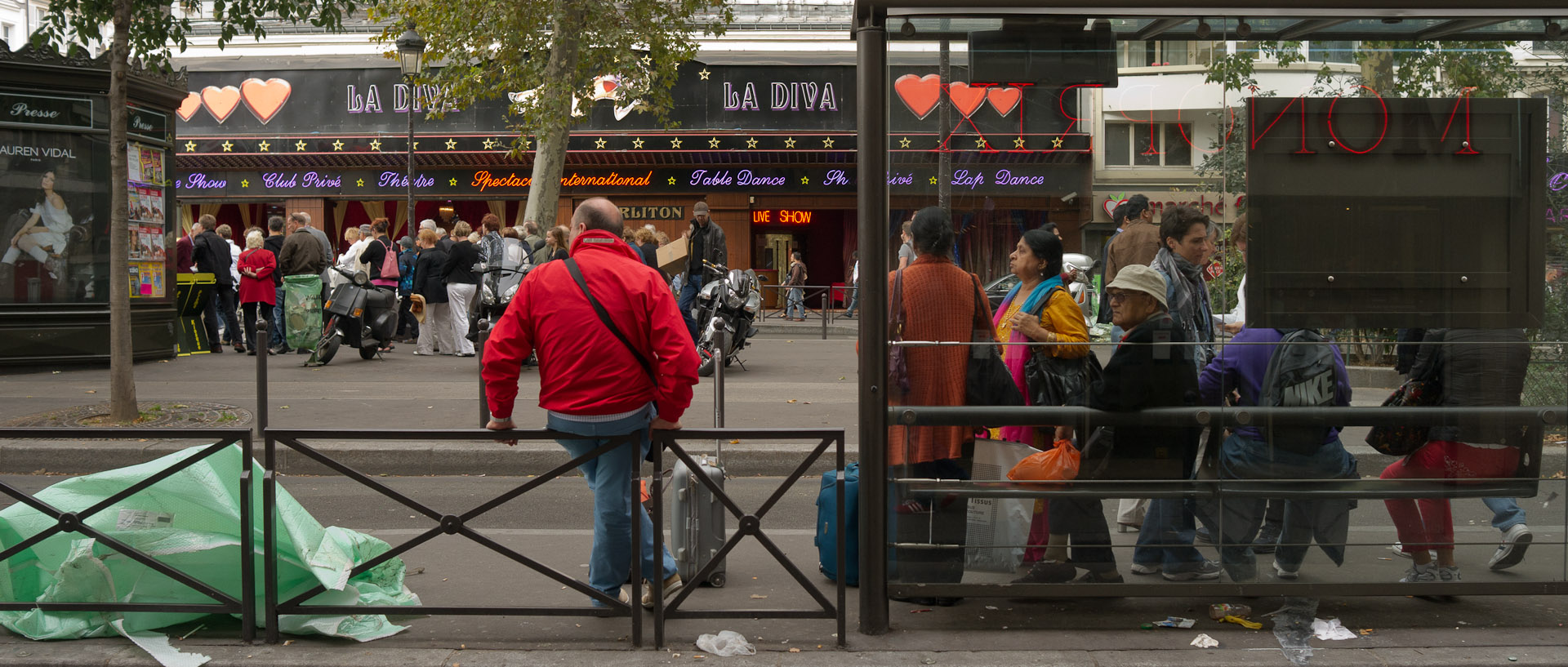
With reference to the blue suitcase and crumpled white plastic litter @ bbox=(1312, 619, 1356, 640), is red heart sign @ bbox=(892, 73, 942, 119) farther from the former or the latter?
crumpled white plastic litter @ bbox=(1312, 619, 1356, 640)

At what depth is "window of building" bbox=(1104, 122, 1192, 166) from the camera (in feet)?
15.7

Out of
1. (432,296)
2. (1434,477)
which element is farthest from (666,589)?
(432,296)

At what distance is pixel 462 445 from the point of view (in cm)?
860

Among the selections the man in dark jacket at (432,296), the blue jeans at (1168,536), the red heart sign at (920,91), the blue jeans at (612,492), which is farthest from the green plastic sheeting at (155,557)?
the man in dark jacket at (432,296)

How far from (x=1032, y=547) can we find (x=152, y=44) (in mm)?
8276

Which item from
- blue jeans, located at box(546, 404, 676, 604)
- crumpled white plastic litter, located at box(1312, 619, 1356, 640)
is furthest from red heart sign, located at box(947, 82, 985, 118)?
crumpled white plastic litter, located at box(1312, 619, 1356, 640)

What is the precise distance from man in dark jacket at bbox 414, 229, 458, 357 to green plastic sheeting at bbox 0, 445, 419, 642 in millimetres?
10383

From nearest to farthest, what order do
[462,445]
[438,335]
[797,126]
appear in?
[462,445] → [438,335] → [797,126]

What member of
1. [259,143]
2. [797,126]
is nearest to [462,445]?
[797,126]

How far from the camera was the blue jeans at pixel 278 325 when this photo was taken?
51.7 feet

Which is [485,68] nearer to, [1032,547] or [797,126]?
[797,126]

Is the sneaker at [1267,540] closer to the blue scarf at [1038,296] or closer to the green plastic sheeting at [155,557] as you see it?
the blue scarf at [1038,296]

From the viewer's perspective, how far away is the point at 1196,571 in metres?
4.77

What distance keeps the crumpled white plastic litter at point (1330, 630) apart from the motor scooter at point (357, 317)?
1133cm
